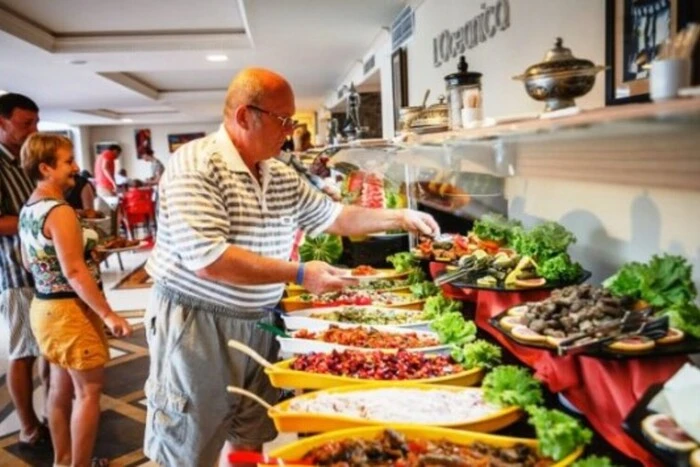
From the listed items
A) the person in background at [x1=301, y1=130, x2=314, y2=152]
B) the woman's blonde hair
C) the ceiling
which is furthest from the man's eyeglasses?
the person in background at [x1=301, y1=130, x2=314, y2=152]

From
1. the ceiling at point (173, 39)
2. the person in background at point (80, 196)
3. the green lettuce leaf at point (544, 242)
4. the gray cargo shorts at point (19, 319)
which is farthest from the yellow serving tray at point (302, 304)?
the ceiling at point (173, 39)

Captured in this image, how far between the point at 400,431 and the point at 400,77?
14.1 feet

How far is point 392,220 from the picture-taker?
270 cm

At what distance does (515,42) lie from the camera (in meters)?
2.93

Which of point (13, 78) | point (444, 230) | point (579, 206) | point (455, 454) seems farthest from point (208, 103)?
point (455, 454)

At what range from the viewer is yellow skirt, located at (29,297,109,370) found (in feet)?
9.32

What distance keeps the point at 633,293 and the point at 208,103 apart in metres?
13.6

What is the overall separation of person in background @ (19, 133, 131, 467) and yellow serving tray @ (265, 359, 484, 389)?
51.6 inches

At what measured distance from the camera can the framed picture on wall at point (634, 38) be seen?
66.0 inches

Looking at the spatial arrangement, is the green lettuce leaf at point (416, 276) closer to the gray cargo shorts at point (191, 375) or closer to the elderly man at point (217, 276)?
the elderly man at point (217, 276)

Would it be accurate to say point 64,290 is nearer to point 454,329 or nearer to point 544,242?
point 454,329

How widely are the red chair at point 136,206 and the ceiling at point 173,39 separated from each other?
263 centimetres

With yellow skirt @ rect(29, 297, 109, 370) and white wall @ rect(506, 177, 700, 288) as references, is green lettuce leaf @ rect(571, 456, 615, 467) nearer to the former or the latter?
white wall @ rect(506, 177, 700, 288)

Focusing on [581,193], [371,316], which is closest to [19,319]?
[371,316]
